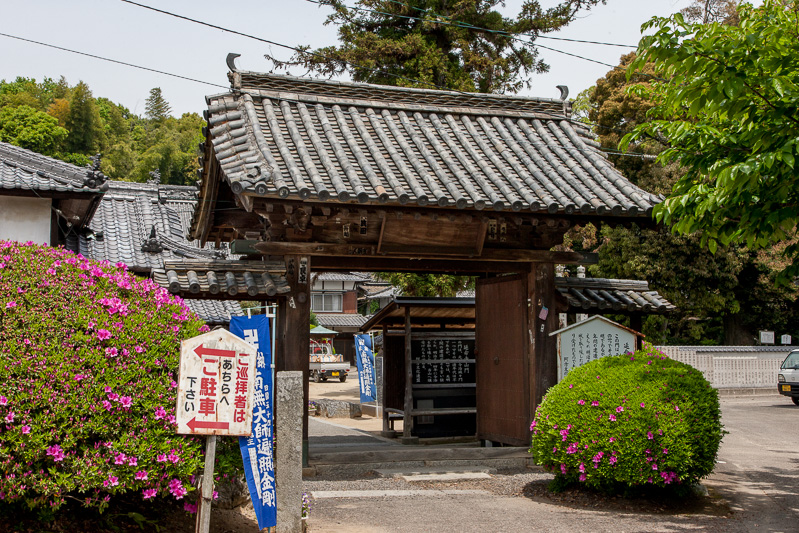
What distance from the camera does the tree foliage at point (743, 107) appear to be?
6547mm

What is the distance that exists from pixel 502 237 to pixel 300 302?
348cm

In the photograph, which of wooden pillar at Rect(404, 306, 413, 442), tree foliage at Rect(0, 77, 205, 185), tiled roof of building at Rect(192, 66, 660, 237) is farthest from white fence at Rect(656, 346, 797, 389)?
tree foliage at Rect(0, 77, 205, 185)

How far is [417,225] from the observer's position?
37.1 ft

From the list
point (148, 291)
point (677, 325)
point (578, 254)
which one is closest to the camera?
point (148, 291)

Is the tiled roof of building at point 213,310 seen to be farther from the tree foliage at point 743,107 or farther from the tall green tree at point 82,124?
the tall green tree at point 82,124

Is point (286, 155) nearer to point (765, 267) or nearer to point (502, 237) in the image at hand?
point (502, 237)

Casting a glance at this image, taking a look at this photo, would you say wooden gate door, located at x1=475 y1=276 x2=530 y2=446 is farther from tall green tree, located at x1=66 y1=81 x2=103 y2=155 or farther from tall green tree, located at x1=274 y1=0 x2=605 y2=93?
tall green tree, located at x1=66 y1=81 x2=103 y2=155

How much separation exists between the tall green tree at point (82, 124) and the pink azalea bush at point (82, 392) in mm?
69502

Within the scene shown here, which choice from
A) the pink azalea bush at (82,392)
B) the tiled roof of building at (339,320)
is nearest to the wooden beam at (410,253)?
the pink azalea bush at (82,392)

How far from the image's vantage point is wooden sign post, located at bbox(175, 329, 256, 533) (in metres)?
5.82

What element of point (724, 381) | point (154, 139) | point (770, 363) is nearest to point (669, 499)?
point (724, 381)

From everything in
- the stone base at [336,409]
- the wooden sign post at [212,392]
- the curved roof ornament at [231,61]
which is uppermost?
the curved roof ornament at [231,61]

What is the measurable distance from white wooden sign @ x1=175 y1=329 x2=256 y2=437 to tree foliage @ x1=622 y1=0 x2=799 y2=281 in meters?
4.44

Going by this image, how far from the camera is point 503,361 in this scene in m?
12.6
